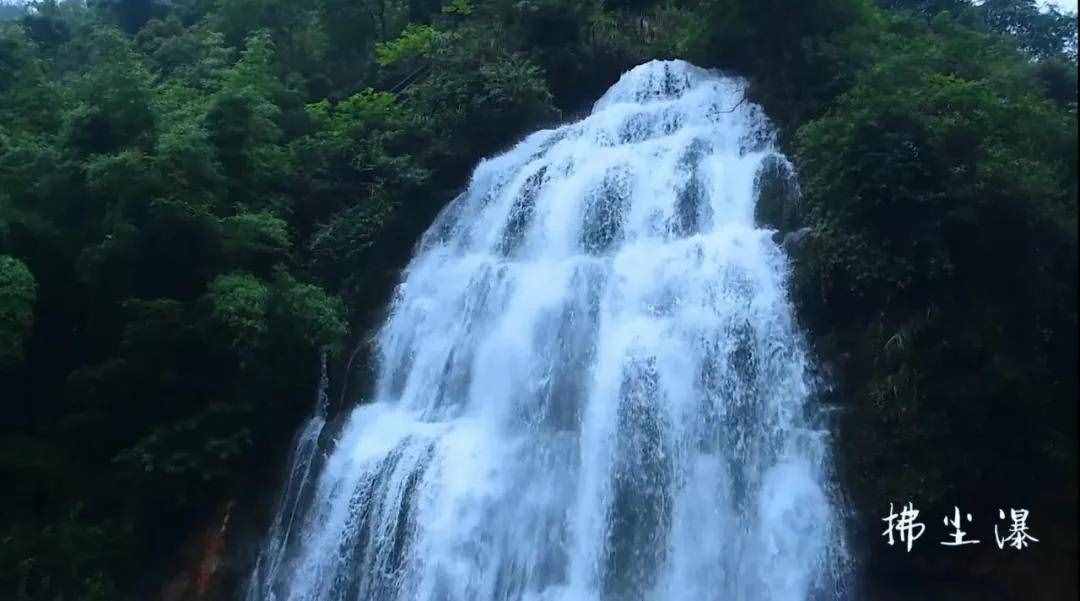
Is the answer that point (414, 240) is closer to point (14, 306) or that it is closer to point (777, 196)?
point (14, 306)

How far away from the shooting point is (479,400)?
1169 centimetres

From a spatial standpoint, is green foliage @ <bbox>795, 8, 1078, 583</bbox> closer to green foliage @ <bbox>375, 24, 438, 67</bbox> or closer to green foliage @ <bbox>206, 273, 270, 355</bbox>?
green foliage @ <bbox>206, 273, 270, 355</bbox>

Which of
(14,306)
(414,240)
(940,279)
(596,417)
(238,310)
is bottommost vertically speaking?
(596,417)

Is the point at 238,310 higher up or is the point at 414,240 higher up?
the point at 414,240

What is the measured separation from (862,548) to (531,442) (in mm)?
3817

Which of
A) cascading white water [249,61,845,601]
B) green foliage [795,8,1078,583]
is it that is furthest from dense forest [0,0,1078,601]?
cascading white water [249,61,845,601]

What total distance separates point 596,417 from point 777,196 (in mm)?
4044

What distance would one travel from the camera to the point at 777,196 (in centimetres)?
1215

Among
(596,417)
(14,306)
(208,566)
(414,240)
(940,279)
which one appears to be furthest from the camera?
(414,240)

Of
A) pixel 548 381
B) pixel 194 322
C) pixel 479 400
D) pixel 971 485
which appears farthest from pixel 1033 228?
pixel 194 322

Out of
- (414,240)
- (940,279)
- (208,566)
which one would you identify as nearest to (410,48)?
(414,240)

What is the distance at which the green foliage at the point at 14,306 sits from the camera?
38.5 feet

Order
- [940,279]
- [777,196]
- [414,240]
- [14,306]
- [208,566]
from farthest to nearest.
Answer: [414,240], [777,196], [14,306], [208,566], [940,279]

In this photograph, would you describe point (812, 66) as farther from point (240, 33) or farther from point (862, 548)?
point (240, 33)
